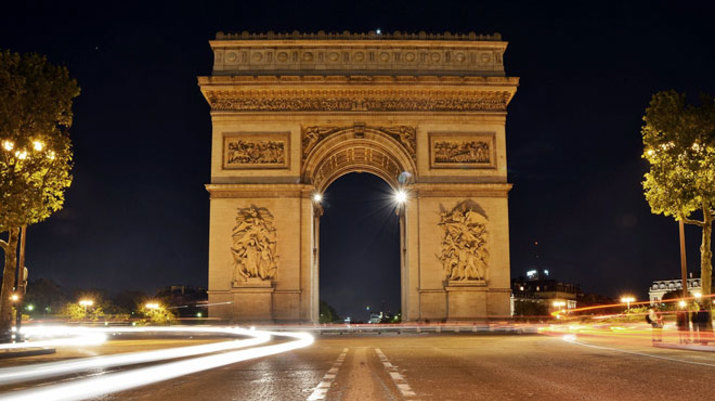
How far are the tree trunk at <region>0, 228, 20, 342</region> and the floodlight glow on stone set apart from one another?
21714 mm

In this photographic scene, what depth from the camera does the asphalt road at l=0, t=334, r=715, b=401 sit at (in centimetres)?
827

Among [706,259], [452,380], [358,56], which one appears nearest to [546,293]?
[358,56]

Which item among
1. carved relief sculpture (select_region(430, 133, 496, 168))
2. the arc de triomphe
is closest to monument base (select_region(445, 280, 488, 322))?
the arc de triomphe

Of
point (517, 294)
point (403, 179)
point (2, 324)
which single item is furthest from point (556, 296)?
point (2, 324)

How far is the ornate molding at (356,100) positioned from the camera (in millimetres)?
37469

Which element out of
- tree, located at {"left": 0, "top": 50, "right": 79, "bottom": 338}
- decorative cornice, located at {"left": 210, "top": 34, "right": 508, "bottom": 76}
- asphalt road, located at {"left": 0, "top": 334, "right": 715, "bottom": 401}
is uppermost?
decorative cornice, located at {"left": 210, "top": 34, "right": 508, "bottom": 76}

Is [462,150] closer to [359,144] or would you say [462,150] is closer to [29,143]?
[359,144]

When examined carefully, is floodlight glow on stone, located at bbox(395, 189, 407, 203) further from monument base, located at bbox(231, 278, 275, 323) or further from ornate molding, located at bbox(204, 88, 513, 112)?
monument base, located at bbox(231, 278, 275, 323)

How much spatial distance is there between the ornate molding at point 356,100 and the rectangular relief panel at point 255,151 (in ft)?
4.74

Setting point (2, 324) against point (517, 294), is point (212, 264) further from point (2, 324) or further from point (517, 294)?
point (517, 294)

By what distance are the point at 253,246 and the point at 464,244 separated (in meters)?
10.6

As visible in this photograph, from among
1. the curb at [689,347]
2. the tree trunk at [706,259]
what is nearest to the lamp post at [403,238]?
the tree trunk at [706,259]

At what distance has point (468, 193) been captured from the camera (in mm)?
36875

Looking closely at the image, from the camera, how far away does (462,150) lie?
37.5 meters
